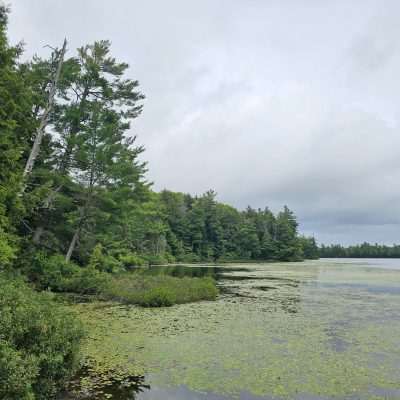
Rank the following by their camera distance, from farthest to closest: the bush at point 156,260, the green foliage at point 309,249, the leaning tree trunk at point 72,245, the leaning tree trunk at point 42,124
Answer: the green foliage at point 309,249 < the bush at point 156,260 < the leaning tree trunk at point 72,245 < the leaning tree trunk at point 42,124

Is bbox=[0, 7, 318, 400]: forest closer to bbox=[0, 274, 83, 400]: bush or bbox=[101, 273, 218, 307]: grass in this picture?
bbox=[101, 273, 218, 307]: grass

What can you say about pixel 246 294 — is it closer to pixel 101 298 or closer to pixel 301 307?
pixel 301 307

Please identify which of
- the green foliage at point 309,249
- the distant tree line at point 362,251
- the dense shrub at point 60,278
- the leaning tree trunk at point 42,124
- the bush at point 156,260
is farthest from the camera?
the distant tree line at point 362,251

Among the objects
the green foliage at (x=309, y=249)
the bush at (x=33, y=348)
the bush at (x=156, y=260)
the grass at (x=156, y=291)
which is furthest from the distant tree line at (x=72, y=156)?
the green foliage at (x=309, y=249)

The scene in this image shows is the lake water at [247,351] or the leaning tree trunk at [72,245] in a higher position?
the leaning tree trunk at [72,245]

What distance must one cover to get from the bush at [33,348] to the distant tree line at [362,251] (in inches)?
6061

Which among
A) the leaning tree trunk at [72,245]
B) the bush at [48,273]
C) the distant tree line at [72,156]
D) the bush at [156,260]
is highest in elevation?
the distant tree line at [72,156]

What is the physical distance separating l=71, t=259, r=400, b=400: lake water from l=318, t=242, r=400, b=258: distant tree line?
145 metres

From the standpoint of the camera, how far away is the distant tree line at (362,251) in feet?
487

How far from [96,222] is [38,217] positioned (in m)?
4.03

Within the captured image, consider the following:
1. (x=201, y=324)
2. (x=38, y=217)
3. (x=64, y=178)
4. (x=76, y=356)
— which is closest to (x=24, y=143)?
(x=64, y=178)

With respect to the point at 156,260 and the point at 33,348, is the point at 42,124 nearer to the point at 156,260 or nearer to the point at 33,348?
the point at 33,348

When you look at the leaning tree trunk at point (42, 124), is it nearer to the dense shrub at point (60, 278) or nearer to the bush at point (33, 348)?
the dense shrub at point (60, 278)

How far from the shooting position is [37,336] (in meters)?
5.38
